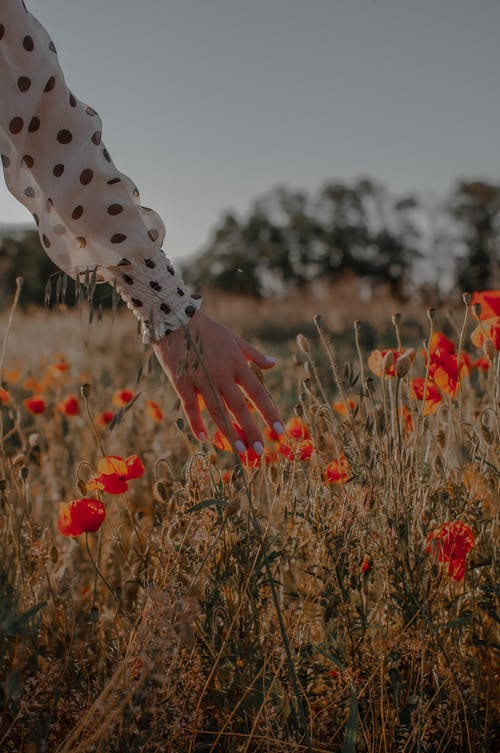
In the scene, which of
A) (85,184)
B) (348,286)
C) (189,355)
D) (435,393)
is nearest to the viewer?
(189,355)

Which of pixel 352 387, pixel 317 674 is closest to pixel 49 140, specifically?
pixel 352 387

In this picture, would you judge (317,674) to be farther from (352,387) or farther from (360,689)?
(352,387)

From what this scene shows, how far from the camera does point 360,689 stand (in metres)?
1.29

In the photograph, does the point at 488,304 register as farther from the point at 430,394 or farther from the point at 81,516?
the point at 81,516

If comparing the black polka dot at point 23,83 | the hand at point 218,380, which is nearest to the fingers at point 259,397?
the hand at point 218,380

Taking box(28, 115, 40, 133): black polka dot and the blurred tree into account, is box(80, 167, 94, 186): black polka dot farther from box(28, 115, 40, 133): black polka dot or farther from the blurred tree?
the blurred tree

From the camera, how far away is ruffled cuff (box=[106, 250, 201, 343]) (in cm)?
128

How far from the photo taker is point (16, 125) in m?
1.30

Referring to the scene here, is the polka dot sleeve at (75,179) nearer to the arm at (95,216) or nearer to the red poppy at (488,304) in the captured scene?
the arm at (95,216)

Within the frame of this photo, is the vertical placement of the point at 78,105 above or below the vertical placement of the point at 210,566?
above

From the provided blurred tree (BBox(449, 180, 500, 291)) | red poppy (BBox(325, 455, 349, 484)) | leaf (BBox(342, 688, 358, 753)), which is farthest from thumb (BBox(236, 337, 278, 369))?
blurred tree (BBox(449, 180, 500, 291))

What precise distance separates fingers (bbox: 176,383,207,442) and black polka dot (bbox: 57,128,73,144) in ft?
1.68

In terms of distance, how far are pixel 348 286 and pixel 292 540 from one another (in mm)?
15341

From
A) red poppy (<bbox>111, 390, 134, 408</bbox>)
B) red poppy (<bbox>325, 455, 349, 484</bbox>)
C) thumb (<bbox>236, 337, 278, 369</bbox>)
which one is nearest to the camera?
thumb (<bbox>236, 337, 278, 369</bbox>)
